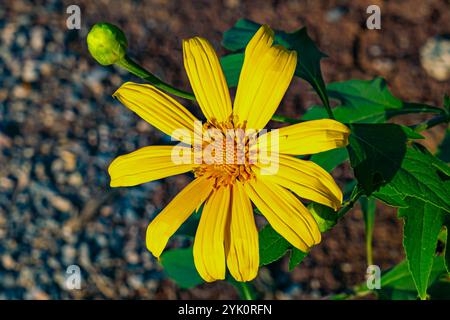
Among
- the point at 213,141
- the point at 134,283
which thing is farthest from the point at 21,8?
the point at 213,141

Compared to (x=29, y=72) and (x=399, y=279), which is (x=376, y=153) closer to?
(x=399, y=279)

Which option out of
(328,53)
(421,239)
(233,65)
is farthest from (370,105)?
(328,53)

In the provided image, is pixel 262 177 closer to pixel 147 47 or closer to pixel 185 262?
pixel 185 262

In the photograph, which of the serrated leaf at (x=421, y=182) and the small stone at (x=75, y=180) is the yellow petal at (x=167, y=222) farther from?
the small stone at (x=75, y=180)

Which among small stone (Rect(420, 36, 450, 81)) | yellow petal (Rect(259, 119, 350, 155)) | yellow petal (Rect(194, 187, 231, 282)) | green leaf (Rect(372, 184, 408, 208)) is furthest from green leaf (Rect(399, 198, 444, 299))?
small stone (Rect(420, 36, 450, 81))

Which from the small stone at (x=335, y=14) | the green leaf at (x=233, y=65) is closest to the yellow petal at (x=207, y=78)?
the green leaf at (x=233, y=65)
